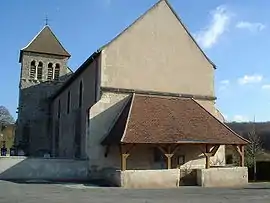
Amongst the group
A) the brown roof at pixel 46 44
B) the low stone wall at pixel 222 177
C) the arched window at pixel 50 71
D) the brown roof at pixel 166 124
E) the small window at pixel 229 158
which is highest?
the brown roof at pixel 46 44

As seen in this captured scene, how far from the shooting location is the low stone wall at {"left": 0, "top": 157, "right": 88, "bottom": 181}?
891 inches

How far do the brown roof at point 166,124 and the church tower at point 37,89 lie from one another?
20.7 m

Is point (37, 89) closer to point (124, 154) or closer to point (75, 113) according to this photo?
point (75, 113)

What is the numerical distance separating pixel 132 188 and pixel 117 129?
4507 mm

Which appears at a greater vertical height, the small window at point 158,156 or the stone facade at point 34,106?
the stone facade at point 34,106

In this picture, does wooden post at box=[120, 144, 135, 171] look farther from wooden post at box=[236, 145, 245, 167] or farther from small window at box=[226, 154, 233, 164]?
small window at box=[226, 154, 233, 164]

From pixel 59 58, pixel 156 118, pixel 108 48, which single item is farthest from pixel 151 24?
pixel 59 58

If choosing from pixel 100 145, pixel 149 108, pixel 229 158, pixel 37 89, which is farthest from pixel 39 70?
pixel 229 158

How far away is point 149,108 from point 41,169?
25.1 ft

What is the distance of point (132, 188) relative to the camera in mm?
18719

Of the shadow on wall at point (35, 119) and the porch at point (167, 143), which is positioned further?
the shadow on wall at point (35, 119)

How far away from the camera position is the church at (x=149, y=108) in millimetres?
21094

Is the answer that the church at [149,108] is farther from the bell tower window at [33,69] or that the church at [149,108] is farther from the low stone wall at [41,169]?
the bell tower window at [33,69]

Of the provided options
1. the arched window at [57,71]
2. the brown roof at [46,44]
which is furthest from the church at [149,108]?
the brown roof at [46,44]
